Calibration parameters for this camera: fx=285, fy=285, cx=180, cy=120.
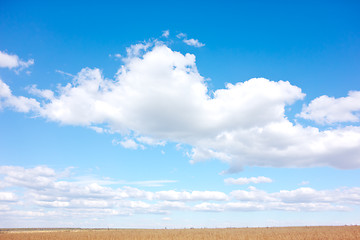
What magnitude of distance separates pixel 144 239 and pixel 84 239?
29.3 ft

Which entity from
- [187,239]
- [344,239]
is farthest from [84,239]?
[344,239]

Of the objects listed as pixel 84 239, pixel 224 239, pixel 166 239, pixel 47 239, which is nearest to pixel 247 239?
pixel 224 239

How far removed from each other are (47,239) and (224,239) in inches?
911

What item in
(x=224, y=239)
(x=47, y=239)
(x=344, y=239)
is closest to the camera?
(x=344, y=239)

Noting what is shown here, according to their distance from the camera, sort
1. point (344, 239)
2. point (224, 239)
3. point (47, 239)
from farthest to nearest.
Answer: point (47, 239) < point (224, 239) < point (344, 239)

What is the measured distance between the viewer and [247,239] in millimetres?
36000

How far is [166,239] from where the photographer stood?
3569 centimetres

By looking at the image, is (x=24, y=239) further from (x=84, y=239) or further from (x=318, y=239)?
(x=318, y=239)

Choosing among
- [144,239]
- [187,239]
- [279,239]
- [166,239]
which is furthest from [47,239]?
[279,239]

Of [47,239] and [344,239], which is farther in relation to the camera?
[47,239]

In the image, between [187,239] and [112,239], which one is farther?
[112,239]

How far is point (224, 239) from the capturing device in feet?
115

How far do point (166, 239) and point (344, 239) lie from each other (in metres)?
20.8

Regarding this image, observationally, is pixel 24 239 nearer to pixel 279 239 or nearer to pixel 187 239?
pixel 187 239
